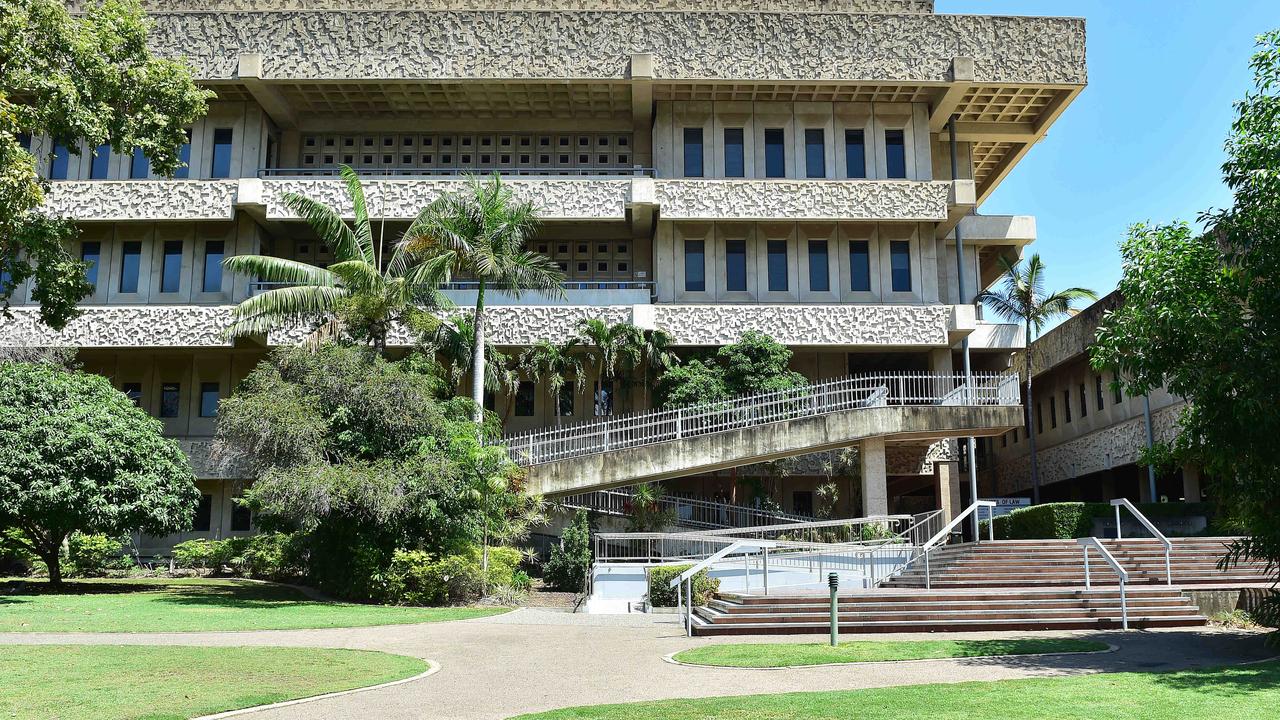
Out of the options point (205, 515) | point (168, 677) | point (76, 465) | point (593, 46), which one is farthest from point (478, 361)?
Answer: point (168, 677)

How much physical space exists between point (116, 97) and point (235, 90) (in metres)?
14.2

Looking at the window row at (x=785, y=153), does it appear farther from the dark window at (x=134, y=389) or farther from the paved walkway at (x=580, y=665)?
the paved walkway at (x=580, y=665)

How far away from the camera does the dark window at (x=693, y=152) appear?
3503 centimetres

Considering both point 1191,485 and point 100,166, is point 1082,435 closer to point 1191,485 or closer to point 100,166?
point 1191,485

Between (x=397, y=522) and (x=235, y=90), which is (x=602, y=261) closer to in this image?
(x=235, y=90)

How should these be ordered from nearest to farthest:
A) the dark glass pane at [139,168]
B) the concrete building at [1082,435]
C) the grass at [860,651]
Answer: the grass at [860,651]
the concrete building at [1082,435]
the dark glass pane at [139,168]

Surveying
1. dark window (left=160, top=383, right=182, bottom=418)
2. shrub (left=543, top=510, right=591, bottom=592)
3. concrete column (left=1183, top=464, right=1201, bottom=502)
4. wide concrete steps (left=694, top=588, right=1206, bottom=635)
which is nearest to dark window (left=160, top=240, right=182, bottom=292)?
dark window (left=160, top=383, right=182, bottom=418)

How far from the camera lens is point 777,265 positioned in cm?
3481

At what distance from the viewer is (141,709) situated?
866 centimetres

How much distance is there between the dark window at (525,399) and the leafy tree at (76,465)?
512 inches

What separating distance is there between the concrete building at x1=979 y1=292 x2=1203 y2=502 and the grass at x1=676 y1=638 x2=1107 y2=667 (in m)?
18.3

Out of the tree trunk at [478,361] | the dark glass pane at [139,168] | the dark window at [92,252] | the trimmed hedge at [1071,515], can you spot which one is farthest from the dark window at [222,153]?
the trimmed hedge at [1071,515]

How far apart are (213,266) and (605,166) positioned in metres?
13.5

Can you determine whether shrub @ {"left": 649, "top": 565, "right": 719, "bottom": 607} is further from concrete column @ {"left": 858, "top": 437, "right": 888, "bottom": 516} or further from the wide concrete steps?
concrete column @ {"left": 858, "top": 437, "right": 888, "bottom": 516}
